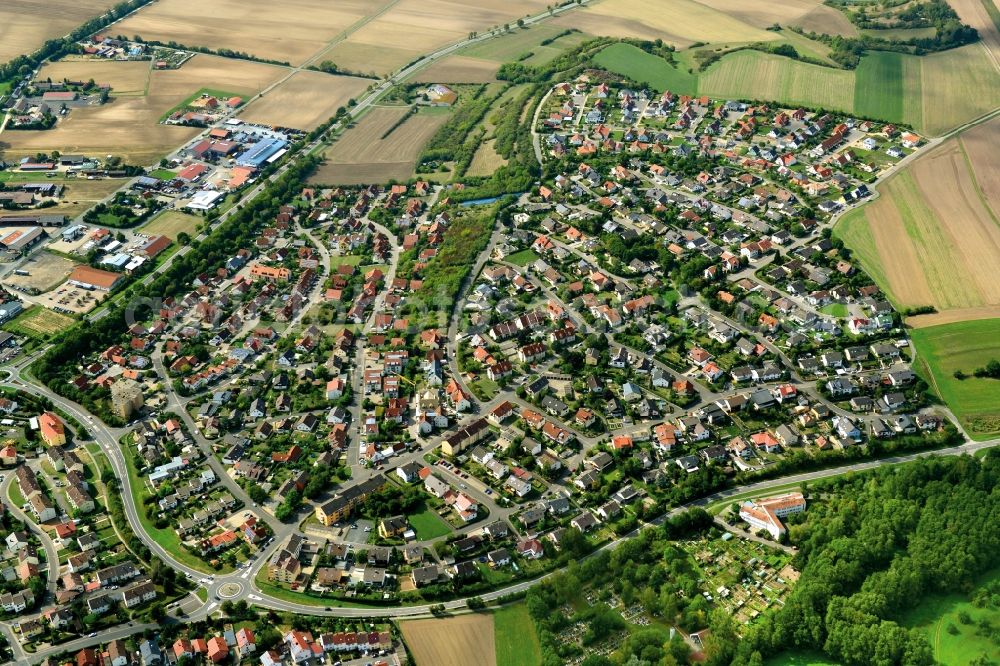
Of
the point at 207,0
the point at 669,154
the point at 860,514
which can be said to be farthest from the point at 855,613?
the point at 207,0

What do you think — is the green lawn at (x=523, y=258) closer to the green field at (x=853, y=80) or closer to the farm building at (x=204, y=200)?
the farm building at (x=204, y=200)

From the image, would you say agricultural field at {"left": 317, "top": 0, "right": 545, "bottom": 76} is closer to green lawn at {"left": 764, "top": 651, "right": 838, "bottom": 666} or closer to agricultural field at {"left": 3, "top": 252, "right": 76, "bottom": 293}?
agricultural field at {"left": 3, "top": 252, "right": 76, "bottom": 293}

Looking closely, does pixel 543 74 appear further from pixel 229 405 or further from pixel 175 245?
A: pixel 229 405

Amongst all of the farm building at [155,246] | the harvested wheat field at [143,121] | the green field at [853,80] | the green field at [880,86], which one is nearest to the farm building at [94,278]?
the farm building at [155,246]

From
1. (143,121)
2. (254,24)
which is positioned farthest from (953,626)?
(254,24)

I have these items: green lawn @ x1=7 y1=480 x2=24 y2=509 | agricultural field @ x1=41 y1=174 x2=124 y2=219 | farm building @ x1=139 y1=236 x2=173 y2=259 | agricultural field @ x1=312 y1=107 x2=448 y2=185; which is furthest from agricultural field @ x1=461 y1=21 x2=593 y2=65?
green lawn @ x1=7 y1=480 x2=24 y2=509

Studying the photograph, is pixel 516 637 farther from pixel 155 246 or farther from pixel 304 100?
pixel 304 100
